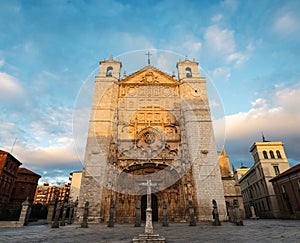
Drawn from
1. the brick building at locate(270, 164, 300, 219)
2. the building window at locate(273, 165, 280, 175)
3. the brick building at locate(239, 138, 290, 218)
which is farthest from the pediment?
the building window at locate(273, 165, 280, 175)

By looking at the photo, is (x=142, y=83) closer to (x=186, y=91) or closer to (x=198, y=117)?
(x=186, y=91)

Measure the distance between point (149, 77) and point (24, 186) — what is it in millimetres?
31439

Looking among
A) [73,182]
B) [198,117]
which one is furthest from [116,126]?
[73,182]

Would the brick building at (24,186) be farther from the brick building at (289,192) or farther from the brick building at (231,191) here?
the brick building at (289,192)

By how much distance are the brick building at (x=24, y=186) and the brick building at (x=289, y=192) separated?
130 ft

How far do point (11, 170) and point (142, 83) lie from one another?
85.1 ft

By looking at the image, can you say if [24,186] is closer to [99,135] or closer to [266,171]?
[99,135]

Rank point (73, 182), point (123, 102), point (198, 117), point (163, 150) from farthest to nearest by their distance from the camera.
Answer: point (73, 182)
point (123, 102)
point (198, 117)
point (163, 150)

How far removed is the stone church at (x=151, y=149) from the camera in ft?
51.4

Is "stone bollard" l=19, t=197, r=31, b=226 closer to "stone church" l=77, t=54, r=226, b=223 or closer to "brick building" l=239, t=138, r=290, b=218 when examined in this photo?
"stone church" l=77, t=54, r=226, b=223

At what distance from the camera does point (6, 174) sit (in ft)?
91.3

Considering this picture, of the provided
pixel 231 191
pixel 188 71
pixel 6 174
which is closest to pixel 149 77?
pixel 188 71

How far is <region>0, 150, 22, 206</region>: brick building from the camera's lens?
26.8 m

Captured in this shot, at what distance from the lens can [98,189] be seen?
15.8 meters
